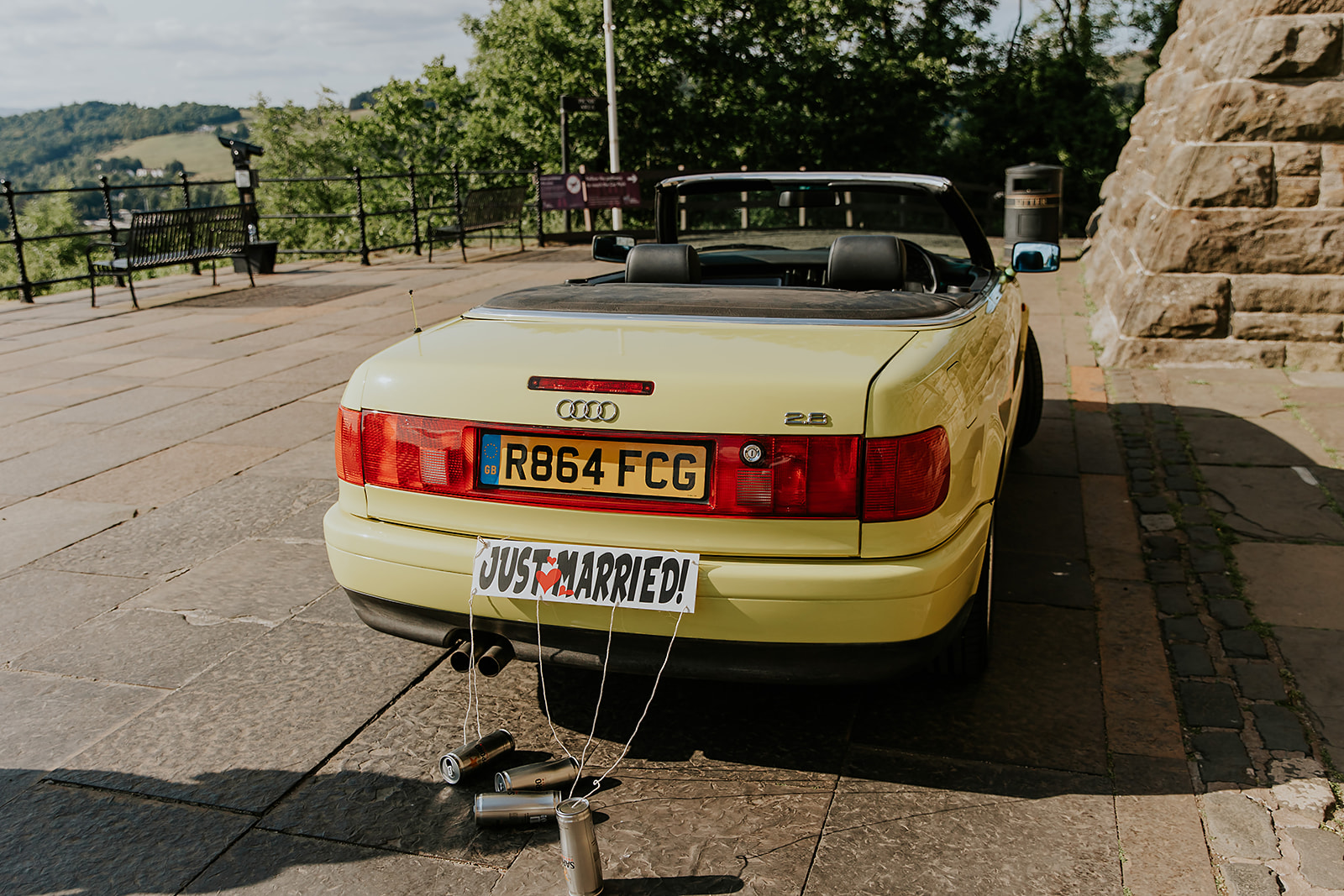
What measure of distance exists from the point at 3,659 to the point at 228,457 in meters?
2.62

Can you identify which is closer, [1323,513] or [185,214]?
[1323,513]

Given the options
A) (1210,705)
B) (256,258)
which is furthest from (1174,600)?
(256,258)

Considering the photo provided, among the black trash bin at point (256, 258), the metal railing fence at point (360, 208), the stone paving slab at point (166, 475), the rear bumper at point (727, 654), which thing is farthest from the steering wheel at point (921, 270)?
the black trash bin at point (256, 258)

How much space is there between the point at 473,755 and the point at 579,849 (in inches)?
24.4

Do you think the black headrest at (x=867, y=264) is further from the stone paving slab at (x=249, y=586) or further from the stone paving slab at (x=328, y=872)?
the stone paving slab at (x=249, y=586)

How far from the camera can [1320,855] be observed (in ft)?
7.97

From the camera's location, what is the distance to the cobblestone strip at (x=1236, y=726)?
244 cm

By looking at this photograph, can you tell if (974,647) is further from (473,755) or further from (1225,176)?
(1225,176)

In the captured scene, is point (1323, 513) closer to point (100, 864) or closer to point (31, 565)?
point (100, 864)

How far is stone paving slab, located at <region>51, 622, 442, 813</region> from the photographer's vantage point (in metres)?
2.85

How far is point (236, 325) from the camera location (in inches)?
435

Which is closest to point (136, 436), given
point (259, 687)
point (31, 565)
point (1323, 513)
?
point (31, 565)

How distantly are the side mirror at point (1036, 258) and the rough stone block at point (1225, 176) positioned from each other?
361 cm

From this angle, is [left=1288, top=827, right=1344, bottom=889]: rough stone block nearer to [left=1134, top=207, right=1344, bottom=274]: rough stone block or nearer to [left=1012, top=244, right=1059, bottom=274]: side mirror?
[left=1012, top=244, right=1059, bottom=274]: side mirror
